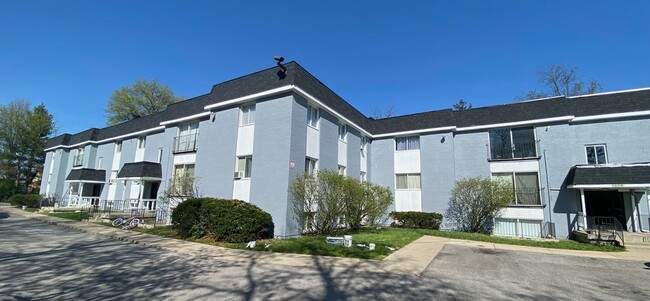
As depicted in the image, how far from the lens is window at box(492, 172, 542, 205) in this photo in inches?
652

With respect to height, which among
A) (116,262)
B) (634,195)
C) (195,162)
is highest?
(195,162)

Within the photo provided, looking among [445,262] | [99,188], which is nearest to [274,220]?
[445,262]

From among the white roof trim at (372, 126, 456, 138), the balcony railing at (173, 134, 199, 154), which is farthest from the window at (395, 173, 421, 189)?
the balcony railing at (173, 134, 199, 154)

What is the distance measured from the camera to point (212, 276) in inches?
260

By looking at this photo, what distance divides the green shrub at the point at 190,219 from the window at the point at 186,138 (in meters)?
6.60

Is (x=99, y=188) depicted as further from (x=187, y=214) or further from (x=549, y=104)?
(x=549, y=104)

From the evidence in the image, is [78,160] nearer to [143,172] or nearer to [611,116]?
[143,172]

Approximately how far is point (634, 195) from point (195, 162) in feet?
74.5

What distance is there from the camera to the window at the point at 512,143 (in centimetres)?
1734

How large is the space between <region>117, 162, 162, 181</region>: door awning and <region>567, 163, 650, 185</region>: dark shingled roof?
24444mm

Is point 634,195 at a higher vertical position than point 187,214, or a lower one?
higher

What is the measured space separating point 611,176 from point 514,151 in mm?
4467

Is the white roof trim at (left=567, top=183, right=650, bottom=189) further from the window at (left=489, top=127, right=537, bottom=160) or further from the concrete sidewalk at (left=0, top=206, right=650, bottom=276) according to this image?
the window at (left=489, top=127, right=537, bottom=160)

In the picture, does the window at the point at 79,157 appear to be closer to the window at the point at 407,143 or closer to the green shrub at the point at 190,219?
the green shrub at the point at 190,219
